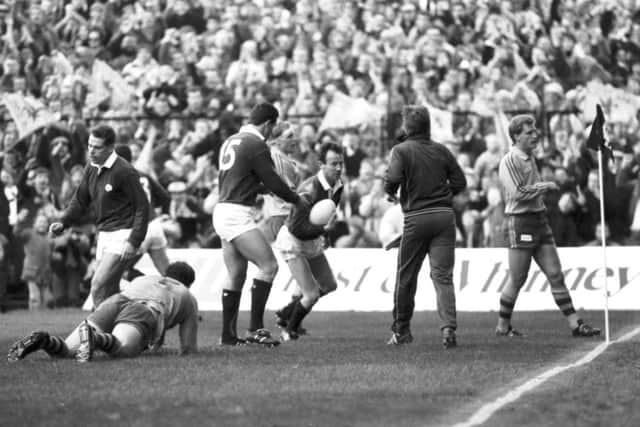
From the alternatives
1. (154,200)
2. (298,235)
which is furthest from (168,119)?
(298,235)

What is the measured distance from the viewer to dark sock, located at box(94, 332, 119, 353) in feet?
34.6

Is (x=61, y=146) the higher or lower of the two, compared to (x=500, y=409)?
higher

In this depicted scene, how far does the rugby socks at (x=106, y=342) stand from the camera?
10555mm

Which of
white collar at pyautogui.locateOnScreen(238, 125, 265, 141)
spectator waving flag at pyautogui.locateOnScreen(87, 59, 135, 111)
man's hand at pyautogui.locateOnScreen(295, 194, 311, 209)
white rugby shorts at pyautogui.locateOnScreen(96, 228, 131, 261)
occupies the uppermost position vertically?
spectator waving flag at pyautogui.locateOnScreen(87, 59, 135, 111)

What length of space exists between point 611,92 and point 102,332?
13.9 meters

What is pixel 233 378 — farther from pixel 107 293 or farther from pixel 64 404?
pixel 107 293

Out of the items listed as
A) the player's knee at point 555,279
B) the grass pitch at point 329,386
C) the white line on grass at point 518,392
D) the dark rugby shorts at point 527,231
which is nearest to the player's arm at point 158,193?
the grass pitch at point 329,386

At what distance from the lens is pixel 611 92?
74.1 feet

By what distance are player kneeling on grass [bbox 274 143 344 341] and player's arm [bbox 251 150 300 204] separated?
4.53 feet

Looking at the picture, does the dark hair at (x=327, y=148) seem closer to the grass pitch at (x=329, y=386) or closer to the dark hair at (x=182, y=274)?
the grass pitch at (x=329, y=386)

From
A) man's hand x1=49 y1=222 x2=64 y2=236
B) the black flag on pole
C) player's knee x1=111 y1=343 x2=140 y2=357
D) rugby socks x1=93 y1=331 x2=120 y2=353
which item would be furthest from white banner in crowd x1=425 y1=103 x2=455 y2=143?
rugby socks x1=93 y1=331 x2=120 y2=353

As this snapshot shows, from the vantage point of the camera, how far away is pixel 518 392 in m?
8.80

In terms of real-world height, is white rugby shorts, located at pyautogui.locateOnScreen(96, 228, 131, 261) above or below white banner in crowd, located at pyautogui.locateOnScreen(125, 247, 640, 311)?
above

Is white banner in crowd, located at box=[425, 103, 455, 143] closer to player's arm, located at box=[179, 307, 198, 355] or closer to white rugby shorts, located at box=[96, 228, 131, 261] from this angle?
white rugby shorts, located at box=[96, 228, 131, 261]
